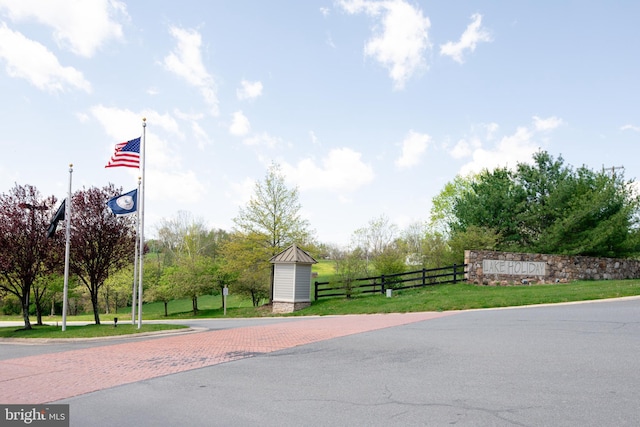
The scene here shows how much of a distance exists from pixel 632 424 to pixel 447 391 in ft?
7.47

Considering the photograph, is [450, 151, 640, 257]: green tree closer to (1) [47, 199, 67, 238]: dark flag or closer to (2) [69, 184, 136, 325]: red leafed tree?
(2) [69, 184, 136, 325]: red leafed tree

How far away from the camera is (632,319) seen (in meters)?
12.9

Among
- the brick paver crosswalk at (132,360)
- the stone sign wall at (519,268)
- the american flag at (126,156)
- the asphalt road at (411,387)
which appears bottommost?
the brick paver crosswalk at (132,360)

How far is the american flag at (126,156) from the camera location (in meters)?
17.8

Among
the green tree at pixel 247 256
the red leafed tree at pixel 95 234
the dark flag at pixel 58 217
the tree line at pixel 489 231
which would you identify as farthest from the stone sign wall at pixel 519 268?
the dark flag at pixel 58 217

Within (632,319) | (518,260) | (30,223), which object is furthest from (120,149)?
(518,260)

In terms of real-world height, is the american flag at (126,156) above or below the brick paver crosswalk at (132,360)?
above

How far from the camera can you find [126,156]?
58.6 ft

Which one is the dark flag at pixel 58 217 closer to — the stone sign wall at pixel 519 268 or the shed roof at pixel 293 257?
the shed roof at pixel 293 257

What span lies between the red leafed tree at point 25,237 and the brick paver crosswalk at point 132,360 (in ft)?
31.0

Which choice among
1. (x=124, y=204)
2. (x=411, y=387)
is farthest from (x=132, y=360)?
(x=124, y=204)

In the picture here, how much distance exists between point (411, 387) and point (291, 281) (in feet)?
70.0

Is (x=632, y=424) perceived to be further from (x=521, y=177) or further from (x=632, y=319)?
(x=521, y=177)

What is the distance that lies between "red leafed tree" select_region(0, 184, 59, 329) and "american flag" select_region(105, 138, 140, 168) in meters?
5.92
